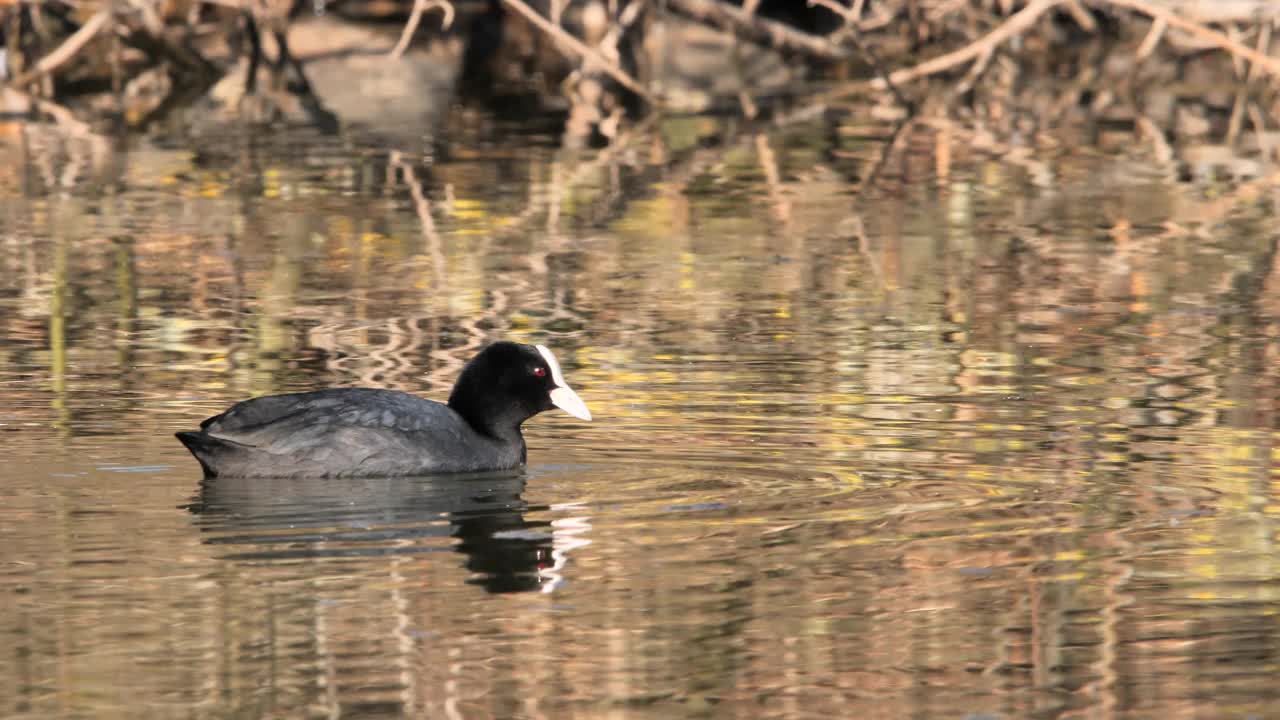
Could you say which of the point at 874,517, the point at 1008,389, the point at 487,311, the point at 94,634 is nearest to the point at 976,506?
the point at 874,517

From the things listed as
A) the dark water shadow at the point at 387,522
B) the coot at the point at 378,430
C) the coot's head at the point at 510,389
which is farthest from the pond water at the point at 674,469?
the coot's head at the point at 510,389

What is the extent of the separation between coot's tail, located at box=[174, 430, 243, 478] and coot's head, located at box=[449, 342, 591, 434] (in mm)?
1199

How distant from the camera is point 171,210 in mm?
20641

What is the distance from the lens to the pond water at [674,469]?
777 cm

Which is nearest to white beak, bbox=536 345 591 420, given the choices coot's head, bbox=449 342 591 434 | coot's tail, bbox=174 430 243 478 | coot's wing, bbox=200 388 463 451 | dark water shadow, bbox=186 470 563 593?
coot's head, bbox=449 342 591 434

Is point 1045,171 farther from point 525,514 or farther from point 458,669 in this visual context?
point 458,669

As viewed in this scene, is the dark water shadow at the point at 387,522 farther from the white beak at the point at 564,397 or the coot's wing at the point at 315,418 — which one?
the white beak at the point at 564,397

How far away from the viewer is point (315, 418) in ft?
35.8

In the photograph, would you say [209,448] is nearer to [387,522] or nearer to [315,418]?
[315,418]

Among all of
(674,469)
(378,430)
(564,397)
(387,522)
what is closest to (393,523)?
(387,522)

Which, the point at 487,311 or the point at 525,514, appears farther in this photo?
the point at 487,311

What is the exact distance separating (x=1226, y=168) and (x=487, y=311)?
1021 centimetres

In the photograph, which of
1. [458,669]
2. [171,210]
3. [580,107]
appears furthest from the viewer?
[580,107]

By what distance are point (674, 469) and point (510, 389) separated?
1076 mm
